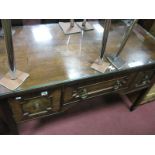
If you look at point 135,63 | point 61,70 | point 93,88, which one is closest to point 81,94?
point 93,88

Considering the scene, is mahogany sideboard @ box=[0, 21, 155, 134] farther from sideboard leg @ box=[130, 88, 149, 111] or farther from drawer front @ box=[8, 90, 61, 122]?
sideboard leg @ box=[130, 88, 149, 111]

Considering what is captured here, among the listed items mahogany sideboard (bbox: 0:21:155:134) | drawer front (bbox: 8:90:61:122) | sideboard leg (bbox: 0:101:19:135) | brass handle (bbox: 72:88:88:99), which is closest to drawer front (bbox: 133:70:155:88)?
mahogany sideboard (bbox: 0:21:155:134)

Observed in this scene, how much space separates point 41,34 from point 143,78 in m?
0.81

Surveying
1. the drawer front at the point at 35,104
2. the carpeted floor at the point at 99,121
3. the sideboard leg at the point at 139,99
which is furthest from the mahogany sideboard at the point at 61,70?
the carpeted floor at the point at 99,121

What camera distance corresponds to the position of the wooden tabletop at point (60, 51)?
0.83m

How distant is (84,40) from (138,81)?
1.67 ft

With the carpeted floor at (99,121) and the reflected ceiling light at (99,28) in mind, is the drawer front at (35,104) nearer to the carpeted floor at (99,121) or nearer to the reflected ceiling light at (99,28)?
the carpeted floor at (99,121)

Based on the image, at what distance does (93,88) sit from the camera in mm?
987

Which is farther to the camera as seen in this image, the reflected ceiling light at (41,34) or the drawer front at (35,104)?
the reflected ceiling light at (41,34)

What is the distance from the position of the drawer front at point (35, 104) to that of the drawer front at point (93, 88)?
72mm
